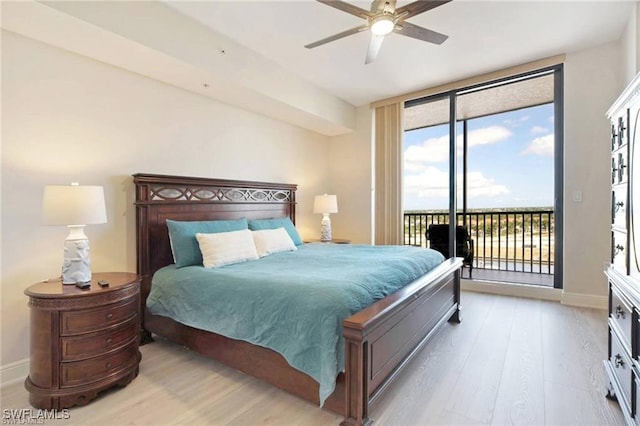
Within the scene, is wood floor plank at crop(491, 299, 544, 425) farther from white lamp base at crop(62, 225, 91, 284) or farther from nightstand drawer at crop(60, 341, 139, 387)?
white lamp base at crop(62, 225, 91, 284)

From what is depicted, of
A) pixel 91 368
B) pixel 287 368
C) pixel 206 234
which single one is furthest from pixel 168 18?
pixel 287 368

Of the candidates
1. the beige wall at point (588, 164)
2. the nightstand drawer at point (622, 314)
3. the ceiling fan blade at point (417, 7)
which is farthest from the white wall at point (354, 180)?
the nightstand drawer at point (622, 314)

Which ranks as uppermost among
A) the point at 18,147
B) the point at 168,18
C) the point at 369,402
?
the point at 168,18

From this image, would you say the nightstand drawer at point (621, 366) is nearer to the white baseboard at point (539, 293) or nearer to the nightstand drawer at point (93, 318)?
the white baseboard at point (539, 293)

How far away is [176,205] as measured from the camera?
9.95ft

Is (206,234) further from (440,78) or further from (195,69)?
(440,78)

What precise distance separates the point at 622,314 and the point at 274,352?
75.1 inches

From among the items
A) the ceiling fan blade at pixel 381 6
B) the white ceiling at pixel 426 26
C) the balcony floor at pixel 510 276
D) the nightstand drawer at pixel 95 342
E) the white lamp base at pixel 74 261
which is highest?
the white ceiling at pixel 426 26

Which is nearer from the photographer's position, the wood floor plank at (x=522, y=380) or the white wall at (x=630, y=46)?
the wood floor plank at (x=522, y=380)

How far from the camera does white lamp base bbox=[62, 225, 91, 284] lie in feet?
6.71

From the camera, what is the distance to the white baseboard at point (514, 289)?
12.2ft

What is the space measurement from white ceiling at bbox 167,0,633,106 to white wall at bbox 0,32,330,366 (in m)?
0.87

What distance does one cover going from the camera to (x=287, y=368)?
1770 millimetres

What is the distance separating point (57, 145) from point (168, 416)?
2098 mm
